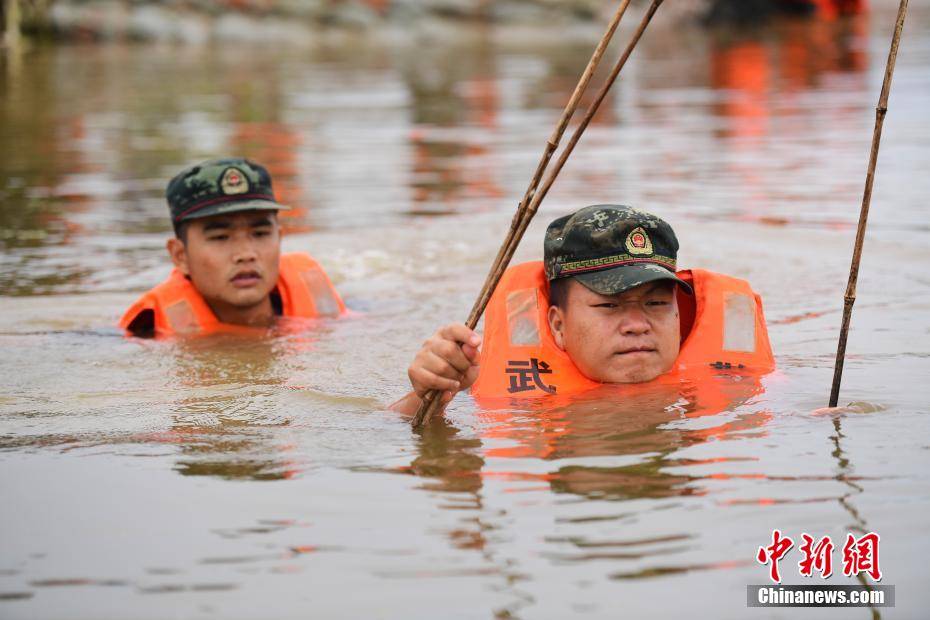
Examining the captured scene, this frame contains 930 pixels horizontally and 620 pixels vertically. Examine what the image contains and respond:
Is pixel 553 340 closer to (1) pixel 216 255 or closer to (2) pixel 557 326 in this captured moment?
(2) pixel 557 326

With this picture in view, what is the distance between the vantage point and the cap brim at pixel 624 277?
4.95 metres

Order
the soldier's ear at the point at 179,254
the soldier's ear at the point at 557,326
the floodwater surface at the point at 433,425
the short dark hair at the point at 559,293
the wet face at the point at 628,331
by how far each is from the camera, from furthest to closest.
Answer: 1. the soldier's ear at the point at 179,254
2. the soldier's ear at the point at 557,326
3. the short dark hair at the point at 559,293
4. the wet face at the point at 628,331
5. the floodwater surface at the point at 433,425

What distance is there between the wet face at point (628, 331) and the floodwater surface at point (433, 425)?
13 cm

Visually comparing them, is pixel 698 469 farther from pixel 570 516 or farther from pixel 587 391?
pixel 587 391

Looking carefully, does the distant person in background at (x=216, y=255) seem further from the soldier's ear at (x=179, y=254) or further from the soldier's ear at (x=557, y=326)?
the soldier's ear at (x=557, y=326)

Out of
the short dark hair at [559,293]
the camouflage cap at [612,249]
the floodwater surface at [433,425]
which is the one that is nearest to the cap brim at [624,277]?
the camouflage cap at [612,249]

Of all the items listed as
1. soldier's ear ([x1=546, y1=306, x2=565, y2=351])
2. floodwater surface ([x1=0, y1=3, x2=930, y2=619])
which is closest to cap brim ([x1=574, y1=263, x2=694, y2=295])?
soldier's ear ([x1=546, y1=306, x2=565, y2=351])

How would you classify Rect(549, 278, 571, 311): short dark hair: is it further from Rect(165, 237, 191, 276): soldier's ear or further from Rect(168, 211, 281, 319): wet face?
Rect(165, 237, 191, 276): soldier's ear

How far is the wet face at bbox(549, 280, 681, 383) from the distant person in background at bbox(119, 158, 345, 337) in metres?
2.49

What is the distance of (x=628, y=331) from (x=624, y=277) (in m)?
0.21

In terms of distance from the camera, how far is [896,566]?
3.56m

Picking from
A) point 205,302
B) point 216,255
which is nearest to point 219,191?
point 216,255

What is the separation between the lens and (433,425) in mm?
4922

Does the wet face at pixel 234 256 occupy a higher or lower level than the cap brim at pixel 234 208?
lower
